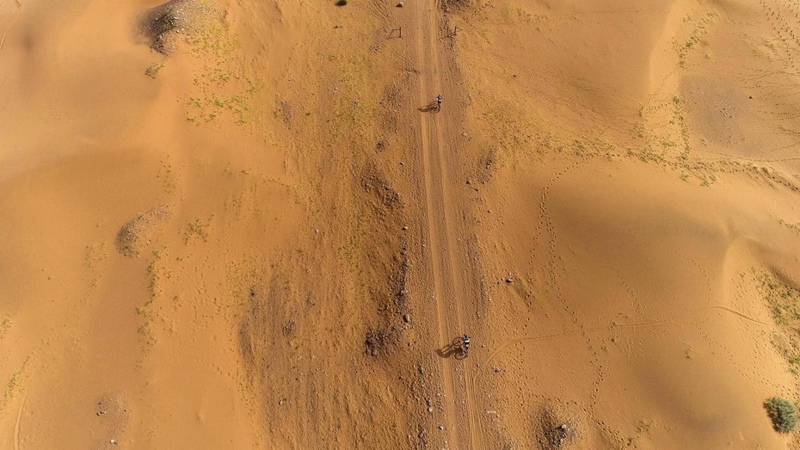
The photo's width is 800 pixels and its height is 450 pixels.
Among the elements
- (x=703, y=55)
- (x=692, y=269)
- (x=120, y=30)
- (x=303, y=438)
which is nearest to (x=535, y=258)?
(x=692, y=269)

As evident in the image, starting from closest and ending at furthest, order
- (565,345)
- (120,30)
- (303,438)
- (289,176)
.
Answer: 1. (303,438)
2. (565,345)
3. (289,176)
4. (120,30)

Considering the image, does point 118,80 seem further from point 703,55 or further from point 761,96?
point 761,96

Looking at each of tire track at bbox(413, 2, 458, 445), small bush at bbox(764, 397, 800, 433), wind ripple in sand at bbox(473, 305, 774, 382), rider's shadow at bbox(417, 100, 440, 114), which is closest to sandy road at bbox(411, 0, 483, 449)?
tire track at bbox(413, 2, 458, 445)

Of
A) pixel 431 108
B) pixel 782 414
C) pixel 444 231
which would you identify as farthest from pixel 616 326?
pixel 431 108

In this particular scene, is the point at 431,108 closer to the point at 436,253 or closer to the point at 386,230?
the point at 386,230

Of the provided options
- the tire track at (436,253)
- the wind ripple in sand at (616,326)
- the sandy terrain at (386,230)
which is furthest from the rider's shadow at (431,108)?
the wind ripple in sand at (616,326)

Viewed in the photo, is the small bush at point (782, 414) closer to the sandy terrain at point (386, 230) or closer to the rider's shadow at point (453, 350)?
the sandy terrain at point (386, 230)
